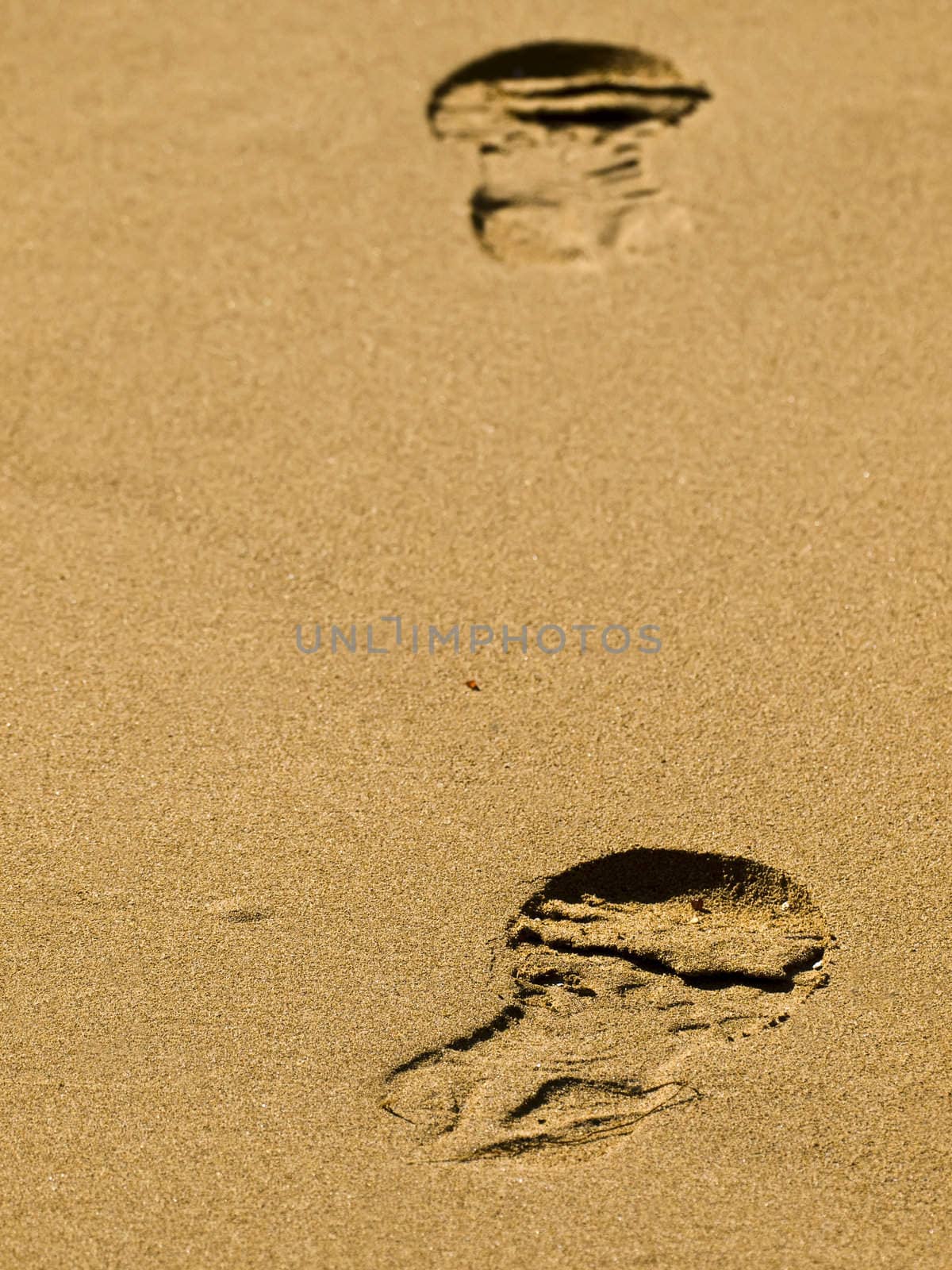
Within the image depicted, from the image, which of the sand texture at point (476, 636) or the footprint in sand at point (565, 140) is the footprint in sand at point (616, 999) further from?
the footprint in sand at point (565, 140)

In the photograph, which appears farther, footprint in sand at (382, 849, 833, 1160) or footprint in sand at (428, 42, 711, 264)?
footprint in sand at (428, 42, 711, 264)

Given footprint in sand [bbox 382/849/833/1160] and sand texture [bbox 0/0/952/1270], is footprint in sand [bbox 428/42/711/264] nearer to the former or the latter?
sand texture [bbox 0/0/952/1270]

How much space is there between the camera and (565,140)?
8.34 ft

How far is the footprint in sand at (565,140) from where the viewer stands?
245 centimetres

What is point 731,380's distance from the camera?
2283 mm

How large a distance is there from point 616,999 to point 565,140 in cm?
184

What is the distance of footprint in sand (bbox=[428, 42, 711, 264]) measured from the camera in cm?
245

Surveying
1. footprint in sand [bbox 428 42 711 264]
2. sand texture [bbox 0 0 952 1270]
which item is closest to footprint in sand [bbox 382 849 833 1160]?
sand texture [bbox 0 0 952 1270]

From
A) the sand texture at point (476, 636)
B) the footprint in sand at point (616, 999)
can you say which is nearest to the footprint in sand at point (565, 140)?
the sand texture at point (476, 636)

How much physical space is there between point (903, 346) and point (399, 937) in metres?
1.54

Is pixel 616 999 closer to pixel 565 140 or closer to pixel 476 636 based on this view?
pixel 476 636

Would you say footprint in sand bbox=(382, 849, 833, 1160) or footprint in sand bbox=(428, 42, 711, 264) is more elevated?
footprint in sand bbox=(428, 42, 711, 264)

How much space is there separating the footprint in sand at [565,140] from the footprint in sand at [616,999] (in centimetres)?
133

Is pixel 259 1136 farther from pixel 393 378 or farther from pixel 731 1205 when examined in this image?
pixel 393 378
